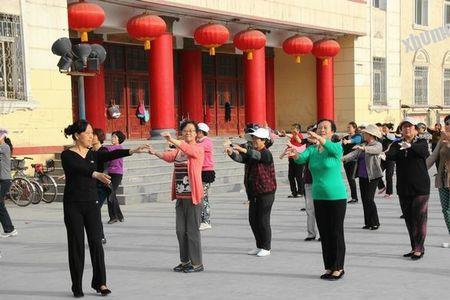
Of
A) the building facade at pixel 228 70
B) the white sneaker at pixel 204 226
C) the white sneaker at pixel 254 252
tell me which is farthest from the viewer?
the building facade at pixel 228 70

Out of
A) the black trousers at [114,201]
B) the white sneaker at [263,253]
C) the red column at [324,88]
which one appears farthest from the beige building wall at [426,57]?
the white sneaker at [263,253]

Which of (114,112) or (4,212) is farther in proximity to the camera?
(114,112)

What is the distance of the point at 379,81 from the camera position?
2753 cm

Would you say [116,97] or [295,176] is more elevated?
[116,97]

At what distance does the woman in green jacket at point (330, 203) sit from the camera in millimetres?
6969

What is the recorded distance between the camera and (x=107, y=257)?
844cm

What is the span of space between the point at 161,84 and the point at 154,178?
3918mm

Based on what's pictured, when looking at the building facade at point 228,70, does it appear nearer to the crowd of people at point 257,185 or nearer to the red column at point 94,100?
the red column at point 94,100

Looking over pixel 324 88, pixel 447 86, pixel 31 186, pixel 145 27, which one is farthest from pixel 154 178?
pixel 447 86

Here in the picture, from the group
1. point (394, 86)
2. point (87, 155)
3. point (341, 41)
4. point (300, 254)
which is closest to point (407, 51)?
point (394, 86)

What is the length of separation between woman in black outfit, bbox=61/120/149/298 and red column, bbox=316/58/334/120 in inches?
776

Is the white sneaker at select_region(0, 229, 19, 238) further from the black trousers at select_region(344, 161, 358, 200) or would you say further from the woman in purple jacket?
the black trousers at select_region(344, 161, 358, 200)

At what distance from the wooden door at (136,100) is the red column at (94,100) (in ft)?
6.61

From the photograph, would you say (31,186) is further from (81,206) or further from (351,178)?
(81,206)
